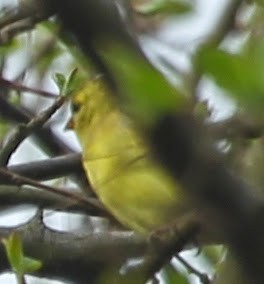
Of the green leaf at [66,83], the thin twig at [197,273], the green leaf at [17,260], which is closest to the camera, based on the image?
the green leaf at [17,260]

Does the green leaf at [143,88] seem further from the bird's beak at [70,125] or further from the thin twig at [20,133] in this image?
the bird's beak at [70,125]

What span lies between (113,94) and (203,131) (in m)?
0.07

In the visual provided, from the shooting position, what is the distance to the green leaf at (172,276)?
4.06 feet

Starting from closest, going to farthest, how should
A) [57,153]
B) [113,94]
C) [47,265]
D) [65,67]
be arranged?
[113,94] < [47,265] < [65,67] < [57,153]

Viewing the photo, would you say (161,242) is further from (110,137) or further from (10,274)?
(110,137)

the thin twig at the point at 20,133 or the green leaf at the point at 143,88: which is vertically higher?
the green leaf at the point at 143,88

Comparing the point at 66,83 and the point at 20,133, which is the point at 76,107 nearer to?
the point at 20,133

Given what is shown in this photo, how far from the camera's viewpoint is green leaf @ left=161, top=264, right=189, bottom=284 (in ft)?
4.06

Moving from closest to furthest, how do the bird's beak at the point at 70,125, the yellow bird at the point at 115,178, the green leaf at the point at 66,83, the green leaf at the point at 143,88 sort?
1. the green leaf at the point at 143,88
2. the green leaf at the point at 66,83
3. the yellow bird at the point at 115,178
4. the bird's beak at the point at 70,125

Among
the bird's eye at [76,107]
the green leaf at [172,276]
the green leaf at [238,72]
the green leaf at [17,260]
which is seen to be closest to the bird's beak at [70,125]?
the bird's eye at [76,107]

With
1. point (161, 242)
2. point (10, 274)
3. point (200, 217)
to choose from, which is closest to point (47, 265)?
point (10, 274)

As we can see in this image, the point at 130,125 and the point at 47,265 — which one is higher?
the point at 130,125

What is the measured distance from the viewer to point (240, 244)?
696 mm

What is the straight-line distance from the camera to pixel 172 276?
1.28 meters
